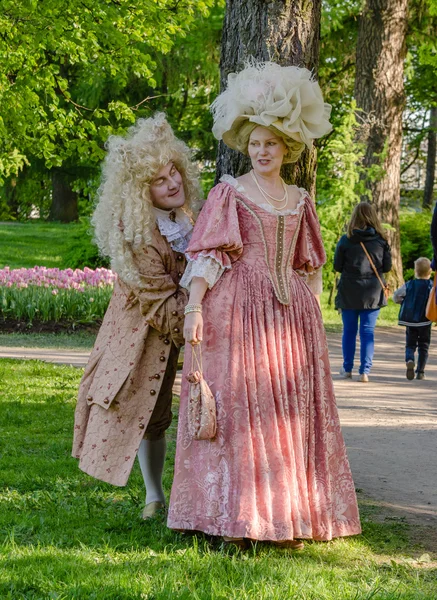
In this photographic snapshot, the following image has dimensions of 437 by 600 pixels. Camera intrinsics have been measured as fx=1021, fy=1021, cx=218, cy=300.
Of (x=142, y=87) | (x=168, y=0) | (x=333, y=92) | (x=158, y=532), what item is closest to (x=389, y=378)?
(x=168, y=0)

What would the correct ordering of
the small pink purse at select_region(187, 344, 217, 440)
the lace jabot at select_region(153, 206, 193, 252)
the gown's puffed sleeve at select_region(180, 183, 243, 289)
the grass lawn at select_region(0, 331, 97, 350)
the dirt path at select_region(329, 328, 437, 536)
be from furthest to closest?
the grass lawn at select_region(0, 331, 97, 350), the dirt path at select_region(329, 328, 437, 536), the lace jabot at select_region(153, 206, 193, 252), the gown's puffed sleeve at select_region(180, 183, 243, 289), the small pink purse at select_region(187, 344, 217, 440)

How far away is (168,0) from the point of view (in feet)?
37.4

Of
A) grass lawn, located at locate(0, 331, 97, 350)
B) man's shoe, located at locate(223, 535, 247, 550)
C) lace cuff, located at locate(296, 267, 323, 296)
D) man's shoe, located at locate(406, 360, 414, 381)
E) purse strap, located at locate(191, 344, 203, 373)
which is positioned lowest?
grass lawn, located at locate(0, 331, 97, 350)

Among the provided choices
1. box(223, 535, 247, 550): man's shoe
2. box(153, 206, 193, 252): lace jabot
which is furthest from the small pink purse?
box(153, 206, 193, 252): lace jabot

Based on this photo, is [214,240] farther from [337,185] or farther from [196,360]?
[337,185]

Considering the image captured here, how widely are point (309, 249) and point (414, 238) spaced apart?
52.5 feet

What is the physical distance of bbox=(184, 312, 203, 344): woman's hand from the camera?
13.3 feet

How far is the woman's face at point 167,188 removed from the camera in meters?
4.44

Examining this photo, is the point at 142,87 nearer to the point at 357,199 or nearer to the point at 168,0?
the point at 357,199

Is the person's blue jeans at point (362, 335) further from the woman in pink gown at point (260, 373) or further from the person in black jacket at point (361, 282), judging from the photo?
the woman in pink gown at point (260, 373)

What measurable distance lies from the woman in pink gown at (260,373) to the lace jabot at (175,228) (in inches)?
7.3

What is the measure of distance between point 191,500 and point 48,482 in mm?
1476

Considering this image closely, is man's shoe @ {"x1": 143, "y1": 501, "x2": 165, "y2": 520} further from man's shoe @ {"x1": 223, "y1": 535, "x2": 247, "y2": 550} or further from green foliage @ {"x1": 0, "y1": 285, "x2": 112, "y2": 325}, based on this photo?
green foliage @ {"x1": 0, "y1": 285, "x2": 112, "y2": 325}

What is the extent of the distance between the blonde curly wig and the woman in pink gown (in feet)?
0.79
